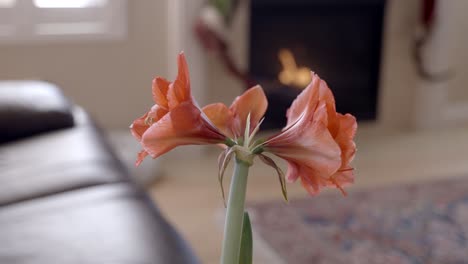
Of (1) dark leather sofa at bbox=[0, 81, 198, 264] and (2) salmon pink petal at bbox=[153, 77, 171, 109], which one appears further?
(1) dark leather sofa at bbox=[0, 81, 198, 264]

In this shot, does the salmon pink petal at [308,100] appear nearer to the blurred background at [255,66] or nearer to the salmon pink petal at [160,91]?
the salmon pink petal at [160,91]

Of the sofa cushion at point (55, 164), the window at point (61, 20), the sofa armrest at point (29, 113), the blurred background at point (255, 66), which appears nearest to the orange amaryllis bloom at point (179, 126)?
the sofa cushion at point (55, 164)

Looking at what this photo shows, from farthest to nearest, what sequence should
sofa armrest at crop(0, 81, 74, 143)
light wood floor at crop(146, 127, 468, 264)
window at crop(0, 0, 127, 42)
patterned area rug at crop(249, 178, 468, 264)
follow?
window at crop(0, 0, 127, 42), light wood floor at crop(146, 127, 468, 264), patterned area rug at crop(249, 178, 468, 264), sofa armrest at crop(0, 81, 74, 143)

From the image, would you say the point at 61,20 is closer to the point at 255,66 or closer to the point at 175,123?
the point at 255,66

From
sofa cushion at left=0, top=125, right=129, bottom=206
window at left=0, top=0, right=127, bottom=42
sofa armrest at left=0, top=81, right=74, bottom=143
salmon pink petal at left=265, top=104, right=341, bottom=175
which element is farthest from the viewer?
window at left=0, top=0, right=127, bottom=42

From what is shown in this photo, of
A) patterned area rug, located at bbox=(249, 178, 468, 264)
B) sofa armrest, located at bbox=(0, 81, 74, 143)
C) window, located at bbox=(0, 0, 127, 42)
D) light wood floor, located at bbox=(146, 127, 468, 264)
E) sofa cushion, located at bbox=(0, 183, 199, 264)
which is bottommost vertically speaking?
light wood floor, located at bbox=(146, 127, 468, 264)

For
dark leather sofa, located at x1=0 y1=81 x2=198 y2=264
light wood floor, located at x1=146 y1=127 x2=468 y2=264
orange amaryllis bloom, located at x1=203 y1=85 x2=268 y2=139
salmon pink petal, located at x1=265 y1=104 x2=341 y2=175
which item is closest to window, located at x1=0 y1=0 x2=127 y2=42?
light wood floor, located at x1=146 y1=127 x2=468 y2=264

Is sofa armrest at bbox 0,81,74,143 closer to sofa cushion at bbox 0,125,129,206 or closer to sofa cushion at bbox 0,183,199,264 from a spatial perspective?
sofa cushion at bbox 0,125,129,206
